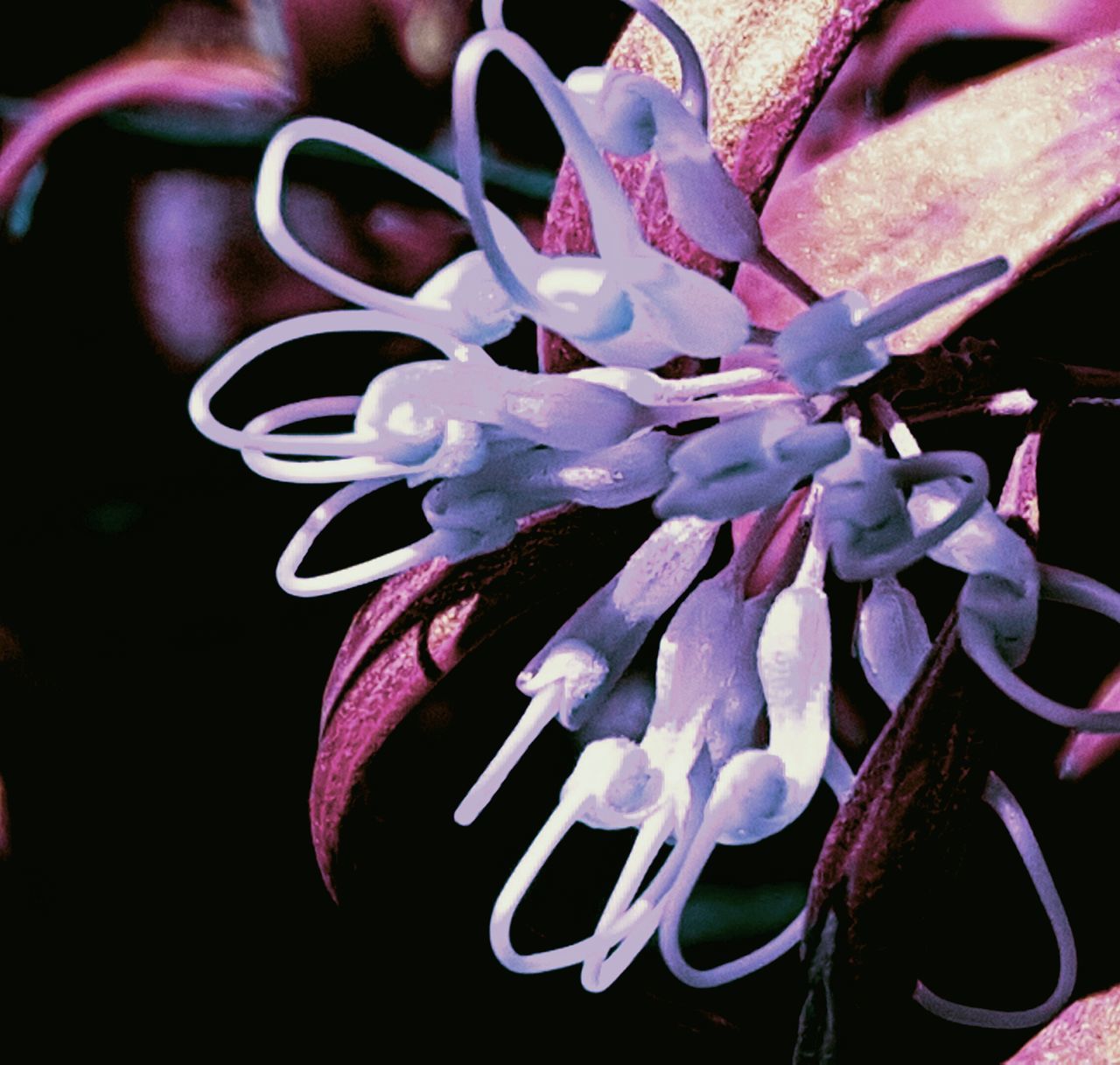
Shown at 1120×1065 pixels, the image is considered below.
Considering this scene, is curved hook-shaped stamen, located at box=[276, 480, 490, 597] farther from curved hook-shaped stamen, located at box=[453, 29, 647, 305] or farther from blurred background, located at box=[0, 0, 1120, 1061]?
blurred background, located at box=[0, 0, 1120, 1061]

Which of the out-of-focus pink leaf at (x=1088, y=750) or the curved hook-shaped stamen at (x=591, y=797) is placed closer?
the curved hook-shaped stamen at (x=591, y=797)

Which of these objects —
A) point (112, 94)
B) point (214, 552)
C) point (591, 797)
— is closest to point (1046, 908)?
point (591, 797)

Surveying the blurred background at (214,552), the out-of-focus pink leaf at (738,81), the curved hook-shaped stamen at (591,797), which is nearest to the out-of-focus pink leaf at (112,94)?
the blurred background at (214,552)

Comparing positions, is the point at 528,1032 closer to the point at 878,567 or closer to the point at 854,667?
the point at 854,667

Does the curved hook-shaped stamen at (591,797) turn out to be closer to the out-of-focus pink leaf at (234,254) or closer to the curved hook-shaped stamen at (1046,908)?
the curved hook-shaped stamen at (1046,908)

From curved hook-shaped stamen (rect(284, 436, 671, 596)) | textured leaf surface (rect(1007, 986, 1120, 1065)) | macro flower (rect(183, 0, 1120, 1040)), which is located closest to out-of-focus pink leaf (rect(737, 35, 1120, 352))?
macro flower (rect(183, 0, 1120, 1040))

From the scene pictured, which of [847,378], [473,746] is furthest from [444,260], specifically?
[847,378]

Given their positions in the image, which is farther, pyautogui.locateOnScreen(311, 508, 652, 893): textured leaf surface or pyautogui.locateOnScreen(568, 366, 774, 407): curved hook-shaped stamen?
pyautogui.locateOnScreen(311, 508, 652, 893): textured leaf surface

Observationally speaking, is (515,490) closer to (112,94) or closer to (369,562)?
(369,562)
